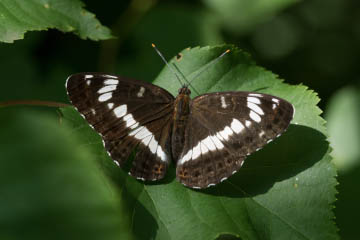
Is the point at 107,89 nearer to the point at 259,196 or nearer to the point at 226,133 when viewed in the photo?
the point at 226,133

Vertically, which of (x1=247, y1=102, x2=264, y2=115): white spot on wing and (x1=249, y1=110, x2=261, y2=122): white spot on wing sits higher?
(x1=247, y1=102, x2=264, y2=115): white spot on wing

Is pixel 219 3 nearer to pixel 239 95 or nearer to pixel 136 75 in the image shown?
pixel 136 75

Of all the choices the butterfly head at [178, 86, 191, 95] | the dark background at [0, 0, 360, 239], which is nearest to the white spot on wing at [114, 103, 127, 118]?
the butterfly head at [178, 86, 191, 95]

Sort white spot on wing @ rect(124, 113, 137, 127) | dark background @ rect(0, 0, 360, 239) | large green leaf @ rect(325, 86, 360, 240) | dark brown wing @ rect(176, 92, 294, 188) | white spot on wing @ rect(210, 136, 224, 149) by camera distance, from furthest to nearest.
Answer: dark background @ rect(0, 0, 360, 239) → large green leaf @ rect(325, 86, 360, 240) → white spot on wing @ rect(124, 113, 137, 127) → white spot on wing @ rect(210, 136, 224, 149) → dark brown wing @ rect(176, 92, 294, 188)

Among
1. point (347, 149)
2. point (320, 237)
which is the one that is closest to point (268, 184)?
point (320, 237)

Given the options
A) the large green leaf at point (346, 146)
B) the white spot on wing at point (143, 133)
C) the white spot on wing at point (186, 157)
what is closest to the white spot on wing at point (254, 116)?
the white spot on wing at point (186, 157)

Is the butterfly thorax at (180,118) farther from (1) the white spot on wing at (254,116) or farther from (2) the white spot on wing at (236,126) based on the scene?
(1) the white spot on wing at (254,116)

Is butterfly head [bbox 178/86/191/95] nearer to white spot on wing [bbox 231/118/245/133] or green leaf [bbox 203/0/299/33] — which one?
white spot on wing [bbox 231/118/245/133]

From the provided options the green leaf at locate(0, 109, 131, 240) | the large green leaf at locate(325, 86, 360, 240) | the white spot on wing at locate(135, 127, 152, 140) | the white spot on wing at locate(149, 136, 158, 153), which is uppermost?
the green leaf at locate(0, 109, 131, 240)
